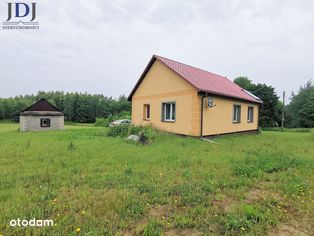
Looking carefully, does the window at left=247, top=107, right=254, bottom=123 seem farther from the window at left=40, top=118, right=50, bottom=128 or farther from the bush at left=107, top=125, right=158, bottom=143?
the window at left=40, top=118, right=50, bottom=128

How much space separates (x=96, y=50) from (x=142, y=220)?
17.0 meters

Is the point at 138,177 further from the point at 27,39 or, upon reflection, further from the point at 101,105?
the point at 101,105

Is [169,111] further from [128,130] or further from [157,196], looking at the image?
[157,196]

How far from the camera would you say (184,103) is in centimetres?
1157

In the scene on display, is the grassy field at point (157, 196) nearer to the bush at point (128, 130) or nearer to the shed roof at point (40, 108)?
the bush at point (128, 130)

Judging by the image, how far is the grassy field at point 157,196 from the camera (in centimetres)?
267

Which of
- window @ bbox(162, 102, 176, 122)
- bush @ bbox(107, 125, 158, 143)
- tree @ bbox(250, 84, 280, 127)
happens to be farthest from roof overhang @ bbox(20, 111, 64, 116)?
tree @ bbox(250, 84, 280, 127)

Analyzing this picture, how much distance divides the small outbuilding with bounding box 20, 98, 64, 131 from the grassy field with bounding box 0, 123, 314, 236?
2138cm

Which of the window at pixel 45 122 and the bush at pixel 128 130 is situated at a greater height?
the bush at pixel 128 130

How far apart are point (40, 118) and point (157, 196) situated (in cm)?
2601

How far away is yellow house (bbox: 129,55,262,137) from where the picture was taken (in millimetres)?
11156

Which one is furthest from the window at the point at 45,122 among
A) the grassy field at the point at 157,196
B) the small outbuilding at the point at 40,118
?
the grassy field at the point at 157,196

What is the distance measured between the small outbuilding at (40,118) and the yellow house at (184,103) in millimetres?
14536

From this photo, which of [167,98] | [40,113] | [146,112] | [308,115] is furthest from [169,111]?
[308,115]
